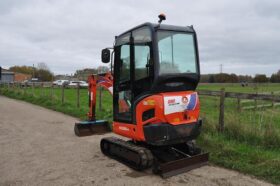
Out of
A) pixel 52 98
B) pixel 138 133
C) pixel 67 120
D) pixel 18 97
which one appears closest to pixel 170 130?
pixel 138 133

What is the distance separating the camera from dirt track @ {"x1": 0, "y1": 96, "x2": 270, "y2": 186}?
216 inches

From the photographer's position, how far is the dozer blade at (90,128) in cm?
927

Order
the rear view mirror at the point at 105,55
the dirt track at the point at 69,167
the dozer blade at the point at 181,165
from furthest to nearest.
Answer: the rear view mirror at the point at 105,55 → the dozer blade at the point at 181,165 → the dirt track at the point at 69,167

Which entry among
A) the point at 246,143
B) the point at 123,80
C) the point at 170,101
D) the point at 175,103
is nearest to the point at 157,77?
the point at 170,101

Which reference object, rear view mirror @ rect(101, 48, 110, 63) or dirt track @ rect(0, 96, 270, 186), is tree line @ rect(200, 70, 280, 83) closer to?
dirt track @ rect(0, 96, 270, 186)

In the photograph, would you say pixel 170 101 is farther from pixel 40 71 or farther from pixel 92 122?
pixel 40 71

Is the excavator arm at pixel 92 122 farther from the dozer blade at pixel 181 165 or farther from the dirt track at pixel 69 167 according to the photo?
the dozer blade at pixel 181 165

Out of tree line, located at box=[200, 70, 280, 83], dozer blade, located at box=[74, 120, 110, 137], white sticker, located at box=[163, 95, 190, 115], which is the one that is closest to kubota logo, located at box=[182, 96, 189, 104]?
white sticker, located at box=[163, 95, 190, 115]

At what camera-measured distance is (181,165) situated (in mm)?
5902

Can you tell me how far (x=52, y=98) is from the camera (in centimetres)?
1978

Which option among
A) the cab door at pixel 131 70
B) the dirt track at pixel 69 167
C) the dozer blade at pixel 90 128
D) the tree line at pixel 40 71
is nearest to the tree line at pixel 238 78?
the tree line at pixel 40 71

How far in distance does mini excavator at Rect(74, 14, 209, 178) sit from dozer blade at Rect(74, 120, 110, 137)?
2614 millimetres

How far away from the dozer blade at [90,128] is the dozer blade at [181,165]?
4.00m

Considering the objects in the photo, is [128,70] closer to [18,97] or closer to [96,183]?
[96,183]
